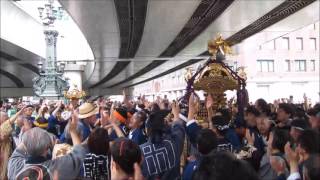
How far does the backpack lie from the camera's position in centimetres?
397

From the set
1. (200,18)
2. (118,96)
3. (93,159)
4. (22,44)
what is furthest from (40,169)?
(118,96)

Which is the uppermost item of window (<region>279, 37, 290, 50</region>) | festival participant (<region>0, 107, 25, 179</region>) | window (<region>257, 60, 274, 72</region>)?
window (<region>279, 37, 290, 50</region>)

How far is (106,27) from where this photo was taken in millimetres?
20266

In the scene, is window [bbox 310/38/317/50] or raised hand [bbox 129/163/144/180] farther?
window [bbox 310/38/317/50]

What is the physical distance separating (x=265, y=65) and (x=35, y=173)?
178ft

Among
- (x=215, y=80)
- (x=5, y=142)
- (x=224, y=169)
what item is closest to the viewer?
(x=224, y=169)

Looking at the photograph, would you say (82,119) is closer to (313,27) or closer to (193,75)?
(193,75)

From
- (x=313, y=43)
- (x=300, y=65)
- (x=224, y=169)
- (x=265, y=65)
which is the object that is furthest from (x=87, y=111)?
(x=313, y=43)

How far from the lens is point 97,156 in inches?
193

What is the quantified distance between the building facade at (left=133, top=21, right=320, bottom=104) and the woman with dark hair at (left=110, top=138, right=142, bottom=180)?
164 feet

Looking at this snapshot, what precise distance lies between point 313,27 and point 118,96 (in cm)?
4721

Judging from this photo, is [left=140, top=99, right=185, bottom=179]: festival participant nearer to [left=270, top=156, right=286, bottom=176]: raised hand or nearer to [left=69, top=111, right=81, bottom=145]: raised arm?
[left=69, top=111, right=81, bottom=145]: raised arm

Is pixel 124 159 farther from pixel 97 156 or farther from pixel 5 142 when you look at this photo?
pixel 5 142

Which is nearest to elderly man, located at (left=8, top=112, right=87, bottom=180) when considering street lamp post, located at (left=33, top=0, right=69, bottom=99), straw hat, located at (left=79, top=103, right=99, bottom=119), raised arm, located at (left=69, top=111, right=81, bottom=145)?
raised arm, located at (left=69, top=111, right=81, bottom=145)
